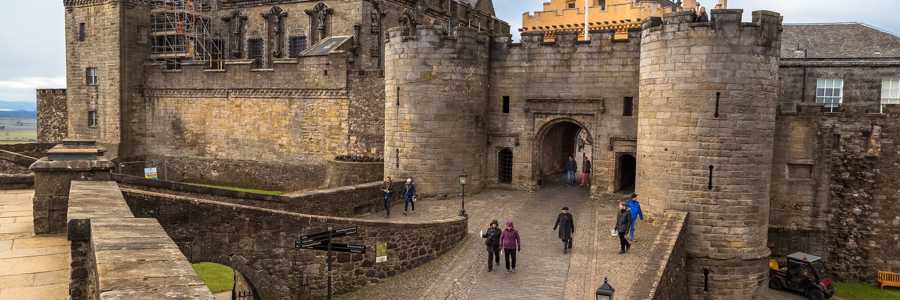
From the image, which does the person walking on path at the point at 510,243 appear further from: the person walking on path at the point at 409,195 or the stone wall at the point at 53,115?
the stone wall at the point at 53,115

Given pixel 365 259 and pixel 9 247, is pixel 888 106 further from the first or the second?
pixel 9 247

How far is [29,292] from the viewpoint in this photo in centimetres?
671

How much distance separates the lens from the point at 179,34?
3372 centimetres

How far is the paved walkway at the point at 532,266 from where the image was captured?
1306 cm

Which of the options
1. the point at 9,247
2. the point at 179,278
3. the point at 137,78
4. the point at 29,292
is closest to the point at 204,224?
the point at 9,247

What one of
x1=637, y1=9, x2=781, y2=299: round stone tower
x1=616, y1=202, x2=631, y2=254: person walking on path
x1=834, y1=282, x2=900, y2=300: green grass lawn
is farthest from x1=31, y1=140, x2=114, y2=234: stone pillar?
x1=834, y1=282, x2=900, y2=300: green grass lawn

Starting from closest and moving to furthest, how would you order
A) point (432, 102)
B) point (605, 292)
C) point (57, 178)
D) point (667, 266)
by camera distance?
1. point (605, 292)
2. point (57, 178)
3. point (667, 266)
4. point (432, 102)

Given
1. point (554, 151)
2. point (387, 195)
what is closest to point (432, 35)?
point (387, 195)

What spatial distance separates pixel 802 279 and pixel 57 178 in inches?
729

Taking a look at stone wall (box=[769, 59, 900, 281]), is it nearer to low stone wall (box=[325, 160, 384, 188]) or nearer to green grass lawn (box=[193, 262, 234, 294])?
low stone wall (box=[325, 160, 384, 188])

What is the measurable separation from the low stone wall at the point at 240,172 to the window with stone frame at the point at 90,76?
4.32m

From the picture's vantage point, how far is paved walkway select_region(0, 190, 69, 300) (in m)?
6.79

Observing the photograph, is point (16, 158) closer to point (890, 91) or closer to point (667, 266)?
point (667, 266)

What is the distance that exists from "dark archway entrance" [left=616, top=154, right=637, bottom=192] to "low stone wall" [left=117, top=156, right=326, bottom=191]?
473 inches
